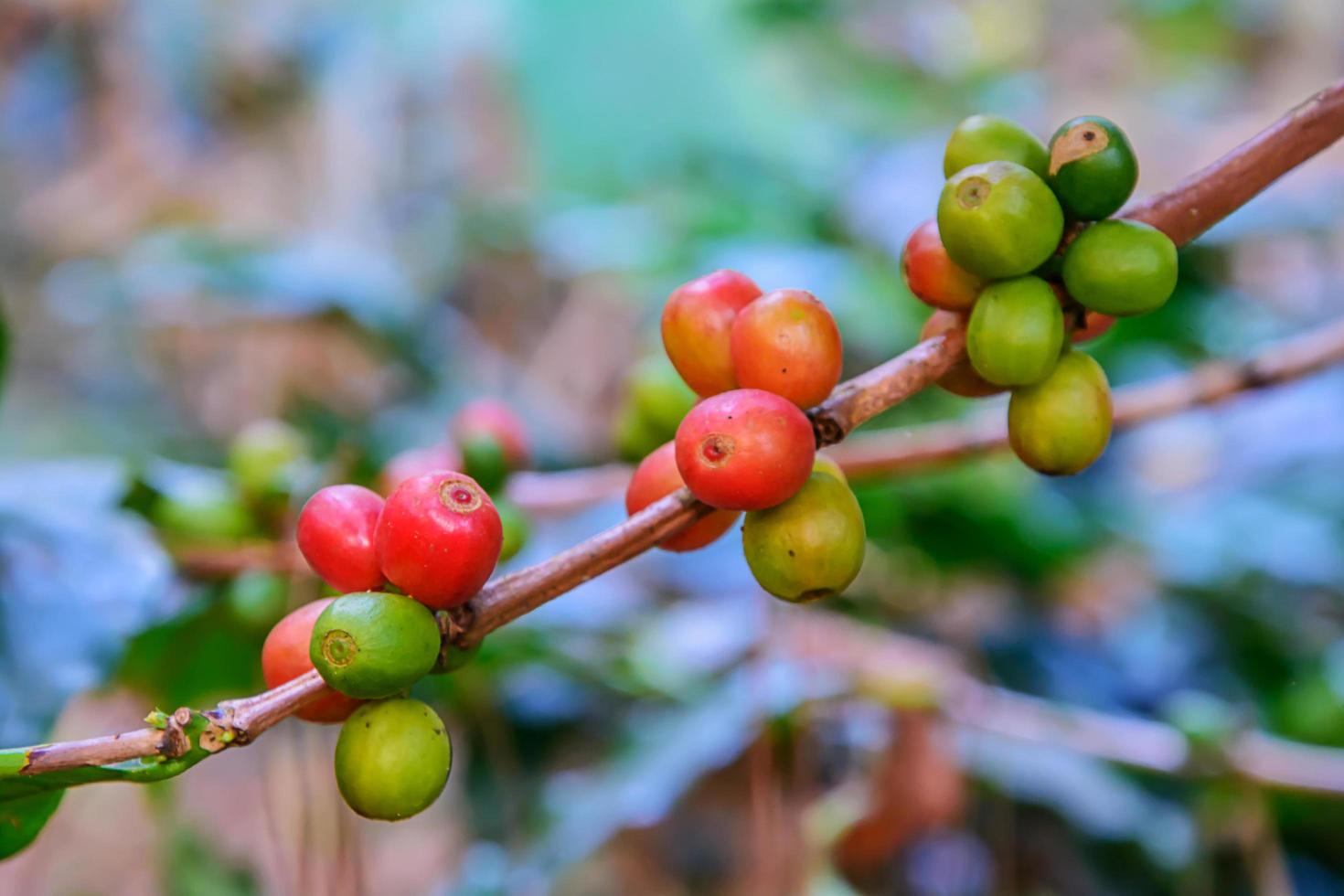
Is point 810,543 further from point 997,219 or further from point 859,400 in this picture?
point 997,219

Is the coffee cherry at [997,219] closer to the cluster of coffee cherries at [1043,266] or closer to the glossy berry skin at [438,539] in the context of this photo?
the cluster of coffee cherries at [1043,266]

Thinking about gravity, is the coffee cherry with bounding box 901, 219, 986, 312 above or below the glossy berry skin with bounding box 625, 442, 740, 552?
above

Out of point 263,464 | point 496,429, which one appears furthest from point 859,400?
point 263,464

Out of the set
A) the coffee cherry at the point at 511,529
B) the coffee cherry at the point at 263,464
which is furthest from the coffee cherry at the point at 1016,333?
the coffee cherry at the point at 263,464

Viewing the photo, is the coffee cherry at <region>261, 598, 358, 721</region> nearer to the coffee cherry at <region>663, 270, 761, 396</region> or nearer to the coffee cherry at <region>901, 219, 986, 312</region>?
the coffee cherry at <region>663, 270, 761, 396</region>

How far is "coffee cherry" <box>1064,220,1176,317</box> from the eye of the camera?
21.0 inches

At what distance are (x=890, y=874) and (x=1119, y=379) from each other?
1.02 metres

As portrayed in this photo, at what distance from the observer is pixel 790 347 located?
21.4 inches

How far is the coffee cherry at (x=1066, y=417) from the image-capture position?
0.55 metres

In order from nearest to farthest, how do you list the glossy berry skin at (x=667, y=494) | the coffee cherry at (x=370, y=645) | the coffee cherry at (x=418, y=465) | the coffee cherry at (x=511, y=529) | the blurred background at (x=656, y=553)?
the coffee cherry at (x=370, y=645), the glossy berry skin at (x=667, y=494), the coffee cherry at (x=511, y=529), the coffee cherry at (x=418, y=465), the blurred background at (x=656, y=553)

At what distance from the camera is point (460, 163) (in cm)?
498

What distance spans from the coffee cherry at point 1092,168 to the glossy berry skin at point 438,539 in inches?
13.7

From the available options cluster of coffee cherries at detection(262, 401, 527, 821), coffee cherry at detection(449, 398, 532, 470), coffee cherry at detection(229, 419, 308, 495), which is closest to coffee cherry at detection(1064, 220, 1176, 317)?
cluster of coffee cherries at detection(262, 401, 527, 821)

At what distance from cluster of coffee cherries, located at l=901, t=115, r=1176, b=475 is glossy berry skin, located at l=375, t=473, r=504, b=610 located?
265 mm
